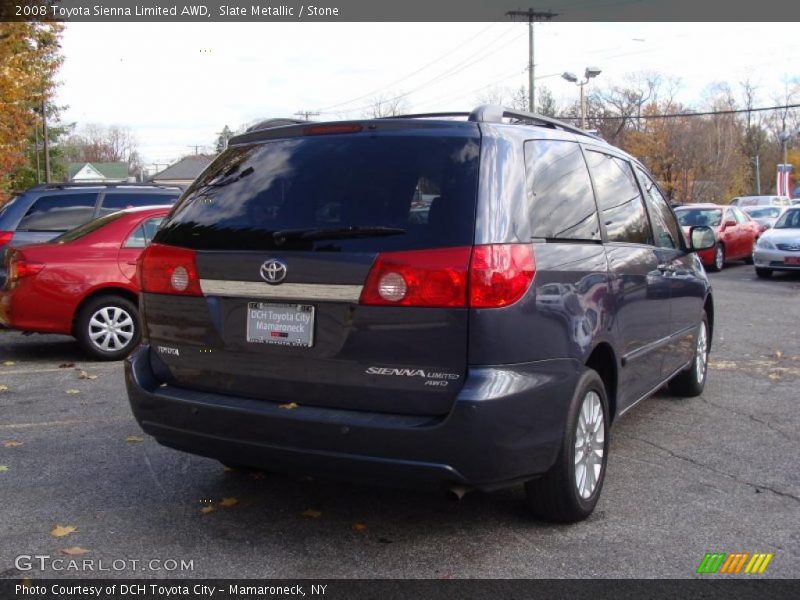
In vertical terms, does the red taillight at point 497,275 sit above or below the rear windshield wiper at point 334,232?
below

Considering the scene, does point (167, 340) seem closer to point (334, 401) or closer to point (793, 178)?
point (334, 401)

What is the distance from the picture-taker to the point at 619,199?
512cm

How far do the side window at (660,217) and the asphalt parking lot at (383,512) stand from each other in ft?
4.28

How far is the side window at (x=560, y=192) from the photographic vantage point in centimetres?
392

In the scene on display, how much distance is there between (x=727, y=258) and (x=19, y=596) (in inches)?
782

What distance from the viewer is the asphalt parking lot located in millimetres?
3686

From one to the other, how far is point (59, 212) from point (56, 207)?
75mm

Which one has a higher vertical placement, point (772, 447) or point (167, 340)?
point (167, 340)

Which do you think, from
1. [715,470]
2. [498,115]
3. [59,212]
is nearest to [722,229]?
[59,212]

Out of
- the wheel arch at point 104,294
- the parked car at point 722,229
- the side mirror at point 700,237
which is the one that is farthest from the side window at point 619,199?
the parked car at point 722,229

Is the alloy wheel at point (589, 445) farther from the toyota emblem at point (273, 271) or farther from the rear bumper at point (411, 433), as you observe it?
the toyota emblem at point (273, 271)

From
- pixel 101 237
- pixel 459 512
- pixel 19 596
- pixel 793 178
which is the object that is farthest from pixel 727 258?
pixel 793 178

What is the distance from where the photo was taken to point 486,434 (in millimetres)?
3404

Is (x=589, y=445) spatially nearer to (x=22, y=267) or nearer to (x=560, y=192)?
(x=560, y=192)
